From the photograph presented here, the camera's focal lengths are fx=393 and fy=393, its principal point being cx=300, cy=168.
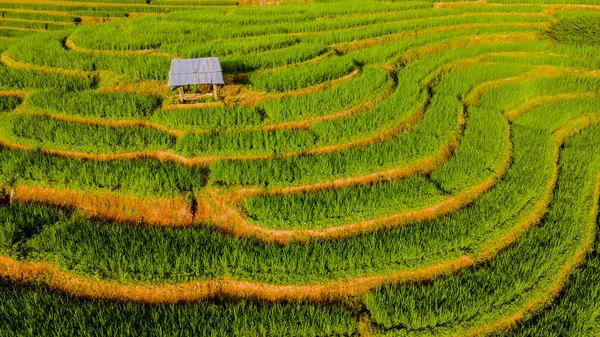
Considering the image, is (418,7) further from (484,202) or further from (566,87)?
(484,202)

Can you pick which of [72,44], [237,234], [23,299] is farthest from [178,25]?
[23,299]

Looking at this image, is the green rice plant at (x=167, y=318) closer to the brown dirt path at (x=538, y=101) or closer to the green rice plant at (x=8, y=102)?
the green rice plant at (x=8, y=102)

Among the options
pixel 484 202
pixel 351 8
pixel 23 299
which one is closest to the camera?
pixel 23 299

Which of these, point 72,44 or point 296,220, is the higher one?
point 72,44

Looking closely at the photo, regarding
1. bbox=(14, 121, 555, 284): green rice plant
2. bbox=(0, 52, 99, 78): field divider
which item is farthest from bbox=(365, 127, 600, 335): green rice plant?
bbox=(0, 52, 99, 78): field divider

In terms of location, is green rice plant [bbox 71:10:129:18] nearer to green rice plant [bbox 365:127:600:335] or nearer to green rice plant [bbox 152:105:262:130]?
green rice plant [bbox 152:105:262:130]

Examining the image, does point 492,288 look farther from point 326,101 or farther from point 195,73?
point 195,73
